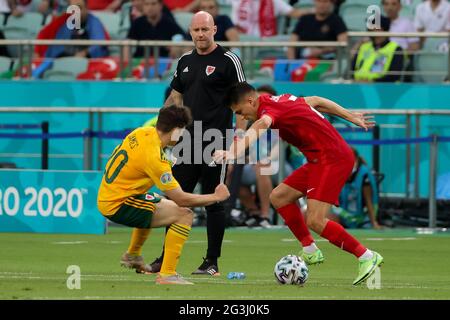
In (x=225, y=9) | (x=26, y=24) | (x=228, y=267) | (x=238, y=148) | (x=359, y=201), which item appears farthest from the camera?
(x=26, y=24)

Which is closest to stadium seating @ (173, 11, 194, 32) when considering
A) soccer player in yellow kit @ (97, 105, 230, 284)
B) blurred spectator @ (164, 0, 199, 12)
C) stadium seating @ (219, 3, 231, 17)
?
blurred spectator @ (164, 0, 199, 12)

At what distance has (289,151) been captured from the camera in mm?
20766

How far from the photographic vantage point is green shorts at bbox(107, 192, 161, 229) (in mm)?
12164

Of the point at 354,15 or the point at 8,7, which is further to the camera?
the point at 8,7

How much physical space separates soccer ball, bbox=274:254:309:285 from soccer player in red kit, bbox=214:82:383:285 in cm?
44

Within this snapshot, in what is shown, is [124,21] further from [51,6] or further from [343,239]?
[343,239]

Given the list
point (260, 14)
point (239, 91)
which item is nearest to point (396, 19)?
point (260, 14)

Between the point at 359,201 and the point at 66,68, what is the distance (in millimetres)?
6119

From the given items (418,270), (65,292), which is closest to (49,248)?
(418,270)

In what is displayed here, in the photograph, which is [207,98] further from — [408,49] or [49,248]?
[408,49]

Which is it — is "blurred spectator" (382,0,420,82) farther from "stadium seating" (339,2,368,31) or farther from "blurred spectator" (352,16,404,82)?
"stadium seating" (339,2,368,31)

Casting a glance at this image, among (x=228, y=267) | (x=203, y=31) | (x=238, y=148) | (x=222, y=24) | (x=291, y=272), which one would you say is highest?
(x=203, y=31)

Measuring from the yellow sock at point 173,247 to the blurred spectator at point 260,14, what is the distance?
11409 millimetres

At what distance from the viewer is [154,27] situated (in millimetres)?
22766
